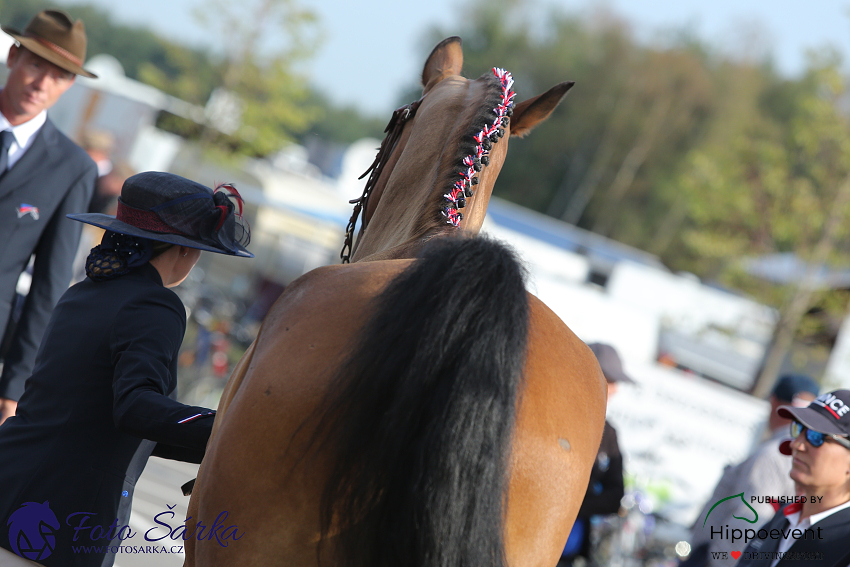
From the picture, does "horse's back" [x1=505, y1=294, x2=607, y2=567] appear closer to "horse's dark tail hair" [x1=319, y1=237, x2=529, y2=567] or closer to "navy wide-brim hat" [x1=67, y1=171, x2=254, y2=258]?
"horse's dark tail hair" [x1=319, y1=237, x2=529, y2=567]

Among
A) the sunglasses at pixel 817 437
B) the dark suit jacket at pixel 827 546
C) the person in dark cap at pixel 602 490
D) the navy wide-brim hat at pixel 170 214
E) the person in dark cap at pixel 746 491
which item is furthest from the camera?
the person in dark cap at pixel 602 490

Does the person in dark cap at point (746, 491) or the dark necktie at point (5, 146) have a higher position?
the dark necktie at point (5, 146)

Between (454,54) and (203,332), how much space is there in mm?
6928

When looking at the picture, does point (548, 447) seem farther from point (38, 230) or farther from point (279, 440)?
point (38, 230)

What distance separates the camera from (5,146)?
3039 millimetres

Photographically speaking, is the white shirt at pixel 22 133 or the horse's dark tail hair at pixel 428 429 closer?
the horse's dark tail hair at pixel 428 429

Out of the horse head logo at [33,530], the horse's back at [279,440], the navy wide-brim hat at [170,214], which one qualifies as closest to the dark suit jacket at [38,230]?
the navy wide-brim hat at [170,214]

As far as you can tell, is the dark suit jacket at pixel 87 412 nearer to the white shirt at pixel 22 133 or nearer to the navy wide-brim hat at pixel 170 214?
the navy wide-brim hat at pixel 170 214

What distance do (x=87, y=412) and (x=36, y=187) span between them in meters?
1.58

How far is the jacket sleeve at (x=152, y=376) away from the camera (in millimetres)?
1692

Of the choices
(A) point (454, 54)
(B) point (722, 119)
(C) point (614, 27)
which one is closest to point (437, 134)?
(A) point (454, 54)

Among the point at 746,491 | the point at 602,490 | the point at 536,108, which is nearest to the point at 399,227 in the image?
the point at 536,108

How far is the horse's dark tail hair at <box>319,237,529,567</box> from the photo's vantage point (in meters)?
1.39

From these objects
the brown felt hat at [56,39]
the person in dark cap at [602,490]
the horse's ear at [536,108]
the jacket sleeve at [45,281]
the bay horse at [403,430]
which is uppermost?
the horse's ear at [536,108]
